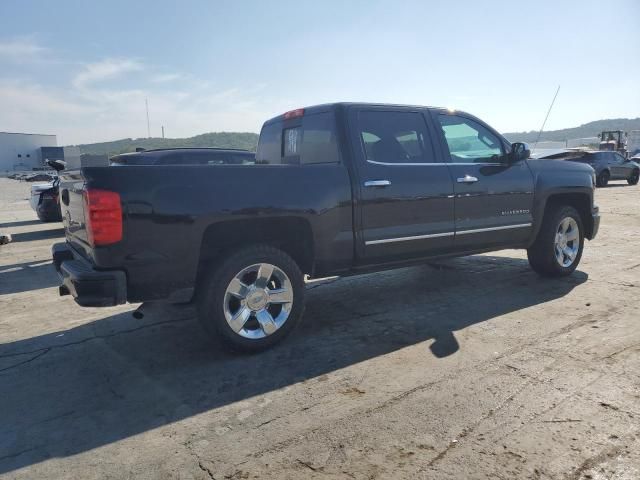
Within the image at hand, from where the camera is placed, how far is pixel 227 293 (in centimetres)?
371

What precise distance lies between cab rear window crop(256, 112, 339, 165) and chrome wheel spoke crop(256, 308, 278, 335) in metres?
1.48

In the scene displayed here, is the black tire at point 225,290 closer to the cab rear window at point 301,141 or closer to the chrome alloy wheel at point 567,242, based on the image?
the cab rear window at point 301,141

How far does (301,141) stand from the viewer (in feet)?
15.9

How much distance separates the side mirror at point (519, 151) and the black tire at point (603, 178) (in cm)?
1870

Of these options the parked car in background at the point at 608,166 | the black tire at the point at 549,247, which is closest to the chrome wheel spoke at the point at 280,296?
the black tire at the point at 549,247

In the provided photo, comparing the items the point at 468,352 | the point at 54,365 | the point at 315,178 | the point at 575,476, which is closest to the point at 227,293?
the point at 315,178

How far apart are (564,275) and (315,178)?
11.9 ft

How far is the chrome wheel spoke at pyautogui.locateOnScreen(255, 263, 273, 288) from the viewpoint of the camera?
12.6 feet

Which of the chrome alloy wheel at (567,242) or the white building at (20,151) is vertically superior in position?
the white building at (20,151)

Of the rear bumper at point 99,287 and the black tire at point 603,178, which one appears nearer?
the rear bumper at point 99,287

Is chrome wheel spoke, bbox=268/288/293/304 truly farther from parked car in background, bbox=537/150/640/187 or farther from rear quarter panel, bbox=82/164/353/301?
parked car in background, bbox=537/150/640/187

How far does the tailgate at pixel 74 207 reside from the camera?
→ 3.56 m

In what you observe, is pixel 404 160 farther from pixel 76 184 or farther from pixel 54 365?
pixel 54 365

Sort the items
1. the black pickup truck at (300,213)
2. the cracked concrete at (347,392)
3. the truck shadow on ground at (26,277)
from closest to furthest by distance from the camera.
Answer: the cracked concrete at (347,392) → the black pickup truck at (300,213) → the truck shadow on ground at (26,277)
